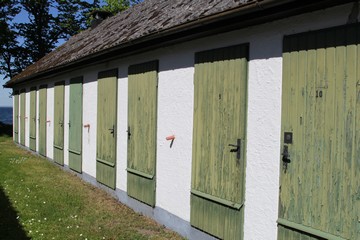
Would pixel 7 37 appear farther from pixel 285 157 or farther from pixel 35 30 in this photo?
pixel 285 157

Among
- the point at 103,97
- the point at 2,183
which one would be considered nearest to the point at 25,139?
the point at 2,183

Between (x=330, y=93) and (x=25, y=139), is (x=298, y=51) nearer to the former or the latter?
(x=330, y=93)

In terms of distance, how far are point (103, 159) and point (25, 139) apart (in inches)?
413

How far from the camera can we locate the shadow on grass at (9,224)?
213 inches

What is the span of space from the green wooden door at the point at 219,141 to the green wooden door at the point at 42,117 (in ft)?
32.6

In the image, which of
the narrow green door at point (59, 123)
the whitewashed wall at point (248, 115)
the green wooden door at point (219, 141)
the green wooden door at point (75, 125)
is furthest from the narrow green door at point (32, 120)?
the green wooden door at point (219, 141)

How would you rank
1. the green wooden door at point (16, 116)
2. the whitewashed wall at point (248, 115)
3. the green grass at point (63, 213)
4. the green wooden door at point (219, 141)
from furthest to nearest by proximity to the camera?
the green wooden door at point (16, 116)
the green grass at point (63, 213)
the green wooden door at point (219, 141)
the whitewashed wall at point (248, 115)

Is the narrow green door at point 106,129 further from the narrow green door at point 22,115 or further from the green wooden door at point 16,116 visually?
the green wooden door at point 16,116

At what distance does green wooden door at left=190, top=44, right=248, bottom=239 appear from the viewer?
4594mm

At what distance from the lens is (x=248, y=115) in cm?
454

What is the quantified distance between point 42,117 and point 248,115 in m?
11.5

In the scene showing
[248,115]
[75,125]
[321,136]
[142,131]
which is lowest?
[75,125]

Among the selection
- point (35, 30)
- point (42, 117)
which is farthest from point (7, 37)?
point (42, 117)

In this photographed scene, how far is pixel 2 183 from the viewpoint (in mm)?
9000
